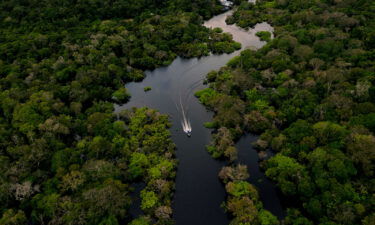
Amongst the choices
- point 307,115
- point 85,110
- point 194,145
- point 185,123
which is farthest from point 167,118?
point 307,115

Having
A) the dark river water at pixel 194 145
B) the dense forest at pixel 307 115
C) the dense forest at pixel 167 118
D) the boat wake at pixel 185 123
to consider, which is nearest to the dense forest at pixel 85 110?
the dense forest at pixel 167 118

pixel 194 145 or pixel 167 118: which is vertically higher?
pixel 167 118

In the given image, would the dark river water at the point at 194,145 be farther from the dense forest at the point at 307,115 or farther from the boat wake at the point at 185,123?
the dense forest at the point at 307,115

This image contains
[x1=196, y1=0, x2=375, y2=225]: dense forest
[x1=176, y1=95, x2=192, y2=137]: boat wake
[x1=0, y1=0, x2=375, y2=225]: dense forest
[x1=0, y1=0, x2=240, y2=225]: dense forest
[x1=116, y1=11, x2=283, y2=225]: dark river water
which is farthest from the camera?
[x1=176, y1=95, x2=192, y2=137]: boat wake

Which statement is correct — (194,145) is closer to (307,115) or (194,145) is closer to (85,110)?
(307,115)

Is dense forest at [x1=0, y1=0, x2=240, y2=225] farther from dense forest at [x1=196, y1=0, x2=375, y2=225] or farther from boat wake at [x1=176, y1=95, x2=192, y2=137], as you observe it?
dense forest at [x1=196, y1=0, x2=375, y2=225]

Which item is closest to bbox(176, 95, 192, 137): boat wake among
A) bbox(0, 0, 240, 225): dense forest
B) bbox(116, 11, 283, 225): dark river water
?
bbox(116, 11, 283, 225): dark river water
